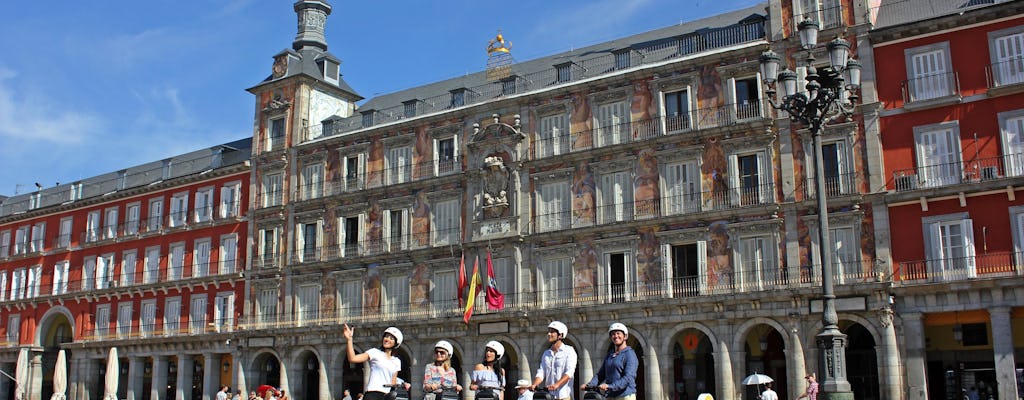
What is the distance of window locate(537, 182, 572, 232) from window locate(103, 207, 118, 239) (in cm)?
2645

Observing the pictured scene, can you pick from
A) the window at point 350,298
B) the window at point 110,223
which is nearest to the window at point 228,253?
the window at point 350,298

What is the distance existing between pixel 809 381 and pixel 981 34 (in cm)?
1197

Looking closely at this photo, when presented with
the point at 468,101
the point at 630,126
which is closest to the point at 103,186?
the point at 468,101

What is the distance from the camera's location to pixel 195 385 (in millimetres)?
47938

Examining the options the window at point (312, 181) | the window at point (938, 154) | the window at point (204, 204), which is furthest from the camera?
the window at point (204, 204)

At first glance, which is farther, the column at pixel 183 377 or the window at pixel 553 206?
the column at pixel 183 377

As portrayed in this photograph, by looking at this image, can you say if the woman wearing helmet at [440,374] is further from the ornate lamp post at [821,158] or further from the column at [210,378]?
the column at [210,378]

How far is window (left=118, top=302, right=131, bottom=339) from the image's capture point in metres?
50.2

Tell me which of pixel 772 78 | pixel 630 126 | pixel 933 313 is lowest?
pixel 933 313

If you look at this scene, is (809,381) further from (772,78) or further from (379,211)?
(379,211)

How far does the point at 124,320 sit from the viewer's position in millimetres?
50656

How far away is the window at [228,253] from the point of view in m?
46.7

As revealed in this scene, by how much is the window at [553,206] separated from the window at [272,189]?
14.0 meters

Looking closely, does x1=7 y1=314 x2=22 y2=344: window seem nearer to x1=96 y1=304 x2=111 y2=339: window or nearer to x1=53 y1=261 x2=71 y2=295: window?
x1=53 y1=261 x2=71 y2=295: window
